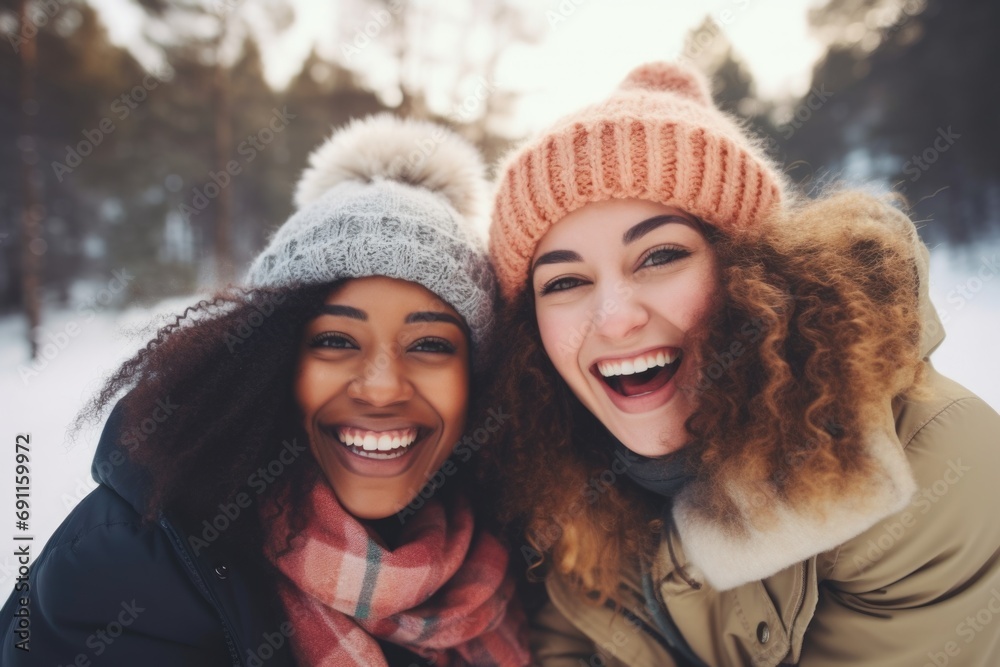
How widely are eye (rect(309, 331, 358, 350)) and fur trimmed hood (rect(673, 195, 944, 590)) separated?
4.05ft

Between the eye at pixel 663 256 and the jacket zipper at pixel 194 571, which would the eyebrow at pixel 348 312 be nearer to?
the jacket zipper at pixel 194 571

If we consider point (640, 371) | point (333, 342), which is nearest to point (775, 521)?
point (640, 371)

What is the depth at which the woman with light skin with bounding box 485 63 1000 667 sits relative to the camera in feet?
5.00

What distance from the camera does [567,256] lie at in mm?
1834

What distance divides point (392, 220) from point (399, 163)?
0.52 metres

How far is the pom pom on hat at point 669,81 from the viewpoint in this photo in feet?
7.11

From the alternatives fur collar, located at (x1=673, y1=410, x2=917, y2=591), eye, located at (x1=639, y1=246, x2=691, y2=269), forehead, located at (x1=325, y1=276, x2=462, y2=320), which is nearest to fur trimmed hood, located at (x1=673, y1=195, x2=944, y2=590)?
fur collar, located at (x1=673, y1=410, x2=917, y2=591)

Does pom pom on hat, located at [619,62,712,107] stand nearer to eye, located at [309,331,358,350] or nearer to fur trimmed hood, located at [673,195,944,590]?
fur trimmed hood, located at [673,195,944,590]

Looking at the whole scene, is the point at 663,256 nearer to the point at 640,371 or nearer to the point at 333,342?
the point at 640,371

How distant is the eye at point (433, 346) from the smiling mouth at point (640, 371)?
0.54 metres

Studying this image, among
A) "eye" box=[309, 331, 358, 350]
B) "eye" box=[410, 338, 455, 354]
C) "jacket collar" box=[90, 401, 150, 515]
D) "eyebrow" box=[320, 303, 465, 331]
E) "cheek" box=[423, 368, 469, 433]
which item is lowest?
"jacket collar" box=[90, 401, 150, 515]

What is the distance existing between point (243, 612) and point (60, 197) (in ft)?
58.0

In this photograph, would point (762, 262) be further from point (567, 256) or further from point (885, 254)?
point (567, 256)

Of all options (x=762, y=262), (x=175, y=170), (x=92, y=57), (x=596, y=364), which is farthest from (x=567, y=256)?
(x=175, y=170)
